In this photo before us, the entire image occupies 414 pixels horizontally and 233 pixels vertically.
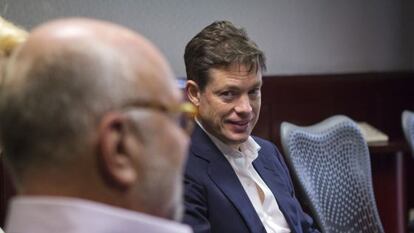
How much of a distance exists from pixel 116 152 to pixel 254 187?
120cm

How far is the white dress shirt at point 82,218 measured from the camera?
74cm

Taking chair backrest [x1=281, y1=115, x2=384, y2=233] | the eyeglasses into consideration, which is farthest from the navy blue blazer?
the eyeglasses

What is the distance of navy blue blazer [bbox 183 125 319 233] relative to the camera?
1.75 metres

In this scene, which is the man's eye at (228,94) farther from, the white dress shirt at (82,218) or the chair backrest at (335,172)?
the white dress shirt at (82,218)

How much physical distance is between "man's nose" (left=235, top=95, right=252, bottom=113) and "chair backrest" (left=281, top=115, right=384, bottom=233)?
1.49ft

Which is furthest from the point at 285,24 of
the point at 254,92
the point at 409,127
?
the point at 254,92

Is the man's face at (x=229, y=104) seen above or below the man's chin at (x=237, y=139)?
above

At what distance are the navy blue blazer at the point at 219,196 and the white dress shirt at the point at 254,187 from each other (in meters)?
0.02

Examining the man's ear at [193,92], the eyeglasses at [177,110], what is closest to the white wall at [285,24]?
the man's ear at [193,92]

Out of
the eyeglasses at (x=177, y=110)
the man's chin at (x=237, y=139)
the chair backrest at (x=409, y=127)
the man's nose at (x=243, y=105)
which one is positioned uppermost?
the eyeglasses at (x=177, y=110)

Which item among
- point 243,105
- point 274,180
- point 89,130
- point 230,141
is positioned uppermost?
point 89,130

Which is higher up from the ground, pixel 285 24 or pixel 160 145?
pixel 160 145

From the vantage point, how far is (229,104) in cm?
191

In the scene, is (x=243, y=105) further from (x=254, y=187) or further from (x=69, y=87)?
(x=69, y=87)
